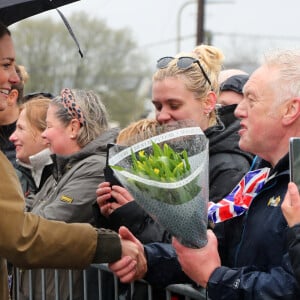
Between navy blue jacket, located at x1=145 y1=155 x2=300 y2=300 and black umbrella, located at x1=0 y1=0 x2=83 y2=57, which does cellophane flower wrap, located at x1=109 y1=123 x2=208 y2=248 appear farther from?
black umbrella, located at x1=0 y1=0 x2=83 y2=57

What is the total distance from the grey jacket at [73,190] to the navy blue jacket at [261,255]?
118 centimetres

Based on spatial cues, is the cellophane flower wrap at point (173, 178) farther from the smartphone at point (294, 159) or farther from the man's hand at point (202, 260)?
the smartphone at point (294, 159)

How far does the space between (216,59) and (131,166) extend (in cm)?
162

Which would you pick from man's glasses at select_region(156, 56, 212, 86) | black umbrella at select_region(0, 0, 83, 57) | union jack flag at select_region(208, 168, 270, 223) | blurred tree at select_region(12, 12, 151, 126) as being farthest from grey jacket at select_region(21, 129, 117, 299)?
blurred tree at select_region(12, 12, 151, 126)

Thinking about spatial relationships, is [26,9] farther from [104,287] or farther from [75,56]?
[75,56]

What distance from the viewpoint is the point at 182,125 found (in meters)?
2.77

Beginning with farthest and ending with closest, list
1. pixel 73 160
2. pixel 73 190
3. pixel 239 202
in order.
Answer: pixel 73 160 → pixel 73 190 → pixel 239 202

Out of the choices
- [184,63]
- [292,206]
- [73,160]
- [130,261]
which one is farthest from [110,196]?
[292,206]

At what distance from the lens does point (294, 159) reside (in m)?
2.33

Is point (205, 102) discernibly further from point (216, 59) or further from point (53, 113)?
point (53, 113)

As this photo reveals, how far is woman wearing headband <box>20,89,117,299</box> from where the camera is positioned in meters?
3.82

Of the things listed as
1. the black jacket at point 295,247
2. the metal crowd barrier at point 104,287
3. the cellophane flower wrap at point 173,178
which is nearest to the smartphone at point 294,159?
the black jacket at point 295,247

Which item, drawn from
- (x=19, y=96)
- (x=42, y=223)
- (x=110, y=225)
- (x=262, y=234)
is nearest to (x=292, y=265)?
(x=262, y=234)

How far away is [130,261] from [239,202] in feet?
2.03
